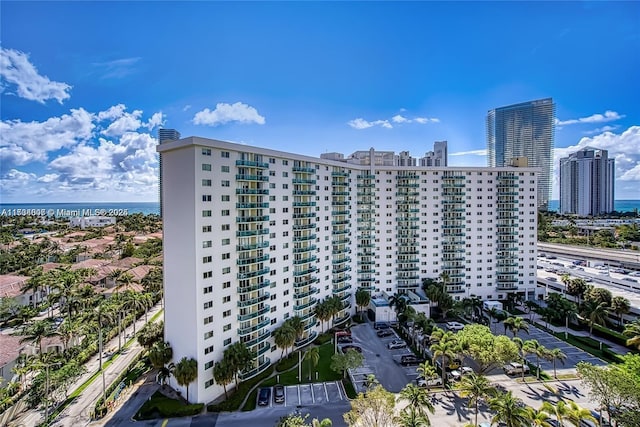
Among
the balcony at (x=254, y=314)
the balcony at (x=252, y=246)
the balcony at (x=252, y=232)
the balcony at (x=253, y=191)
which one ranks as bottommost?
the balcony at (x=254, y=314)

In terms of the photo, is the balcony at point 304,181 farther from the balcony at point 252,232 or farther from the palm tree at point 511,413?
the palm tree at point 511,413

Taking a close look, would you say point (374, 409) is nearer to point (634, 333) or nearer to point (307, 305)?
point (307, 305)

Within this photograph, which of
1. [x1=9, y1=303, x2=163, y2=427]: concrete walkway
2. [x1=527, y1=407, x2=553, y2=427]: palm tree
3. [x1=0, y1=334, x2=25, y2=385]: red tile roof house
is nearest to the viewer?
[x1=527, y1=407, x2=553, y2=427]: palm tree

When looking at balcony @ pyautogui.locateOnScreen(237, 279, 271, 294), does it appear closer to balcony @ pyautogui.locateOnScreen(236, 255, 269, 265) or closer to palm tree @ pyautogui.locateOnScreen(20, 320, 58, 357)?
balcony @ pyautogui.locateOnScreen(236, 255, 269, 265)

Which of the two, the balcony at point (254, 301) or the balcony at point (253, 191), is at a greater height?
the balcony at point (253, 191)

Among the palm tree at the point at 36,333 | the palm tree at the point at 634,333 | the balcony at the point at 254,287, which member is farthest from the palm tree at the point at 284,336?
the palm tree at the point at 634,333

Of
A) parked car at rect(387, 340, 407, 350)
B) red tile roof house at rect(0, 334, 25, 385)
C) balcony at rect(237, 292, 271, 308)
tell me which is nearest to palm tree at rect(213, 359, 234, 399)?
balcony at rect(237, 292, 271, 308)

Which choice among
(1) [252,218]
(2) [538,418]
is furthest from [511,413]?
(1) [252,218]

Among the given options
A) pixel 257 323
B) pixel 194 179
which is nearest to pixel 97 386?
pixel 257 323
